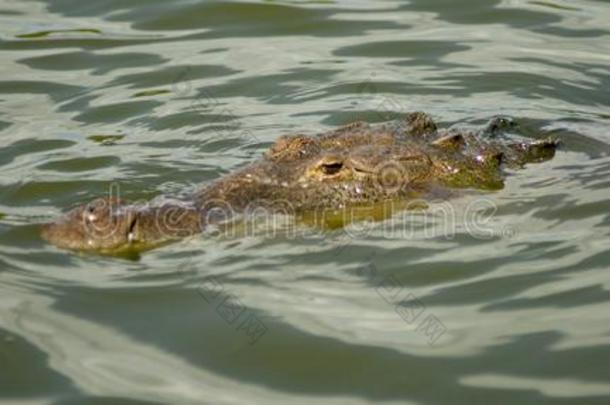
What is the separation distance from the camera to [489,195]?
364 inches

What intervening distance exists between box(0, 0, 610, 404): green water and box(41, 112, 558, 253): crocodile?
0.62 ft

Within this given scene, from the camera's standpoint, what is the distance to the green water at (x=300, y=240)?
6.16 m

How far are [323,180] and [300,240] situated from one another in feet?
3.13

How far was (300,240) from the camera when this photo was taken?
8211 mm

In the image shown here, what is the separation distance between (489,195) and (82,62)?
22.7ft

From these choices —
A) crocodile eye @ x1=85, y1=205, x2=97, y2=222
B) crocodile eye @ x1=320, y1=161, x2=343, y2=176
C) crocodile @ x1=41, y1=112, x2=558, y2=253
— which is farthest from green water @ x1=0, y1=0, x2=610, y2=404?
crocodile eye @ x1=320, y1=161, x2=343, y2=176

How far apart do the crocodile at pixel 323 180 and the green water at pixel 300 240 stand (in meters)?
0.19

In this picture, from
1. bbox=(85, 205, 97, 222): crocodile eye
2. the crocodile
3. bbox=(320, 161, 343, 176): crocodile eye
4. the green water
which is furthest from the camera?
bbox=(320, 161, 343, 176): crocodile eye

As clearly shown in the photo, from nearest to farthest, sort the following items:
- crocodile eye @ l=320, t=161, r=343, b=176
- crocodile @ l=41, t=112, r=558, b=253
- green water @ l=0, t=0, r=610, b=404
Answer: green water @ l=0, t=0, r=610, b=404 → crocodile @ l=41, t=112, r=558, b=253 → crocodile eye @ l=320, t=161, r=343, b=176

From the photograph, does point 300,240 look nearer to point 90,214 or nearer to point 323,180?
point 323,180

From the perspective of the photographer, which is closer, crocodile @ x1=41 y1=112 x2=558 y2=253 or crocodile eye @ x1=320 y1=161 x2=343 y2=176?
crocodile @ x1=41 y1=112 x2=558 y2=253

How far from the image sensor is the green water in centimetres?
616

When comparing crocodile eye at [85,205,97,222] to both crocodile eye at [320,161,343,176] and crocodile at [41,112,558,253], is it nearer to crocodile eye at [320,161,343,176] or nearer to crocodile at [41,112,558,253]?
crocodile at [41,112,558,253]

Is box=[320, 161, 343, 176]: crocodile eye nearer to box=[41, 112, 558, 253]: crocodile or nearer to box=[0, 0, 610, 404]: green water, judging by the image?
box=[41, 112, 558, 253]: crocodile
